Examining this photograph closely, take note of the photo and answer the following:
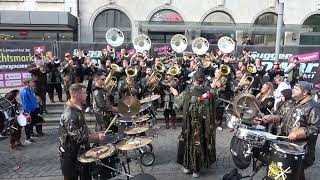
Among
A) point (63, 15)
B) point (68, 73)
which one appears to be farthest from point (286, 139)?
point (63, 15)

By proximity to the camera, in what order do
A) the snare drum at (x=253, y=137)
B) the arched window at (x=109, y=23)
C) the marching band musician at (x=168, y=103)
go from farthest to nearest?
1. the arched window at (x=109, y=23)
2. the marching band musician at (x=168, y=103)
3. the snare drum at (x=253, y=137)

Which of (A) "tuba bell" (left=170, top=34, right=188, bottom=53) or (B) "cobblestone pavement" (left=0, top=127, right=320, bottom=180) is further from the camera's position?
(A) "tuba bell" (left=170, top=34, right=188, bottom=53)

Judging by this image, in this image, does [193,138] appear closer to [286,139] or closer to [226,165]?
[226,165]

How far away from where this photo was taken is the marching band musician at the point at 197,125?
24.5ft

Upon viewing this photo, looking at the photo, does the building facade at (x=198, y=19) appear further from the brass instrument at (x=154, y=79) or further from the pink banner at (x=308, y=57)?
the brass instrument at (x=154, y=79)

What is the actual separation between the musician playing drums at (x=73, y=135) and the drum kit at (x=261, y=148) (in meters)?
2.51

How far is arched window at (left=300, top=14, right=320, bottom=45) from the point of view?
24344 millimetres

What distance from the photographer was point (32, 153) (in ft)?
30.2

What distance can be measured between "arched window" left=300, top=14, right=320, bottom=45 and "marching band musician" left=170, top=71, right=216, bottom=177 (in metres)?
18.9

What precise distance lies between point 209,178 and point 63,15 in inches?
659

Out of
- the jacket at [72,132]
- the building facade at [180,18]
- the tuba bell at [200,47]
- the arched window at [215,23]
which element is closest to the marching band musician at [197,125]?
the jacket at [72,132]

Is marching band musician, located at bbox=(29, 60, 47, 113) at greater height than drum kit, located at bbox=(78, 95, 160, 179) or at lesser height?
greater

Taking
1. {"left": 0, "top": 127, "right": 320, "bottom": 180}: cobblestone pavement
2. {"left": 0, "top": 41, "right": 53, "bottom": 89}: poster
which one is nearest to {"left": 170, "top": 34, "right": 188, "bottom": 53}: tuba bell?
{"left": 0, "top": 41, "right": 53, "bottom": 89}: poster

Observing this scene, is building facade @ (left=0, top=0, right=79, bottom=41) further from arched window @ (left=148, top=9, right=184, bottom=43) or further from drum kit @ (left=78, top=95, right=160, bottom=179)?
drum kit @ (left=78, top=95, right=160, bottom=179)
